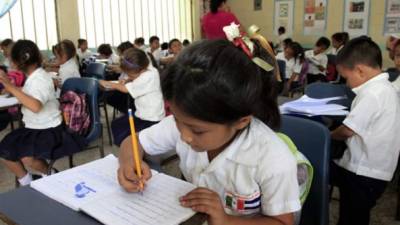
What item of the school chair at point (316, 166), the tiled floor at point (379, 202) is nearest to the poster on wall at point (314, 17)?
the tiled floor at point (379, 202)

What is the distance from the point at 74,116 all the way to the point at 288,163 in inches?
68.4

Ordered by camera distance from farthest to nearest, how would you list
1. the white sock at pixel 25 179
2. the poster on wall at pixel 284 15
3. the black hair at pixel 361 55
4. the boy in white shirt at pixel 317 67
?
the poster on wall at pixel 284 15 → the boy in white shirt at pixel 317 67 → the white sock at pixel 25 179 → the black hair at pixel 361 55

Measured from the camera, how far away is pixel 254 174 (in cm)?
80

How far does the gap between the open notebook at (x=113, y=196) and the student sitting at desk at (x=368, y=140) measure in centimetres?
98

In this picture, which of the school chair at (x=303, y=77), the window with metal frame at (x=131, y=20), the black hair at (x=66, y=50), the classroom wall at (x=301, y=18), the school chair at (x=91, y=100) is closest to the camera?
the school chair at (x=91, y=100)

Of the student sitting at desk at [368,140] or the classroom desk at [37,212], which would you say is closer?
the classroom desk at [37,212]

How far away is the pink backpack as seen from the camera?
224 centimetres

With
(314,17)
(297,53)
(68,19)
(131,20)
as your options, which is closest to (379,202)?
(297,53)

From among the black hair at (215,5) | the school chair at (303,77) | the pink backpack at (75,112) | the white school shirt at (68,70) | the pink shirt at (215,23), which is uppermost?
the black hair at (215,5)

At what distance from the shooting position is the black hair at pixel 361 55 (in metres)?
1.67

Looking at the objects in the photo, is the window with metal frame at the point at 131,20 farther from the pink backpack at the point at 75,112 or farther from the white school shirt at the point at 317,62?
the pink backpack at the point at 75,112

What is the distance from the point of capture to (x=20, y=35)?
6566mm

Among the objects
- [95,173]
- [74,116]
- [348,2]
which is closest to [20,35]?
[74,116]

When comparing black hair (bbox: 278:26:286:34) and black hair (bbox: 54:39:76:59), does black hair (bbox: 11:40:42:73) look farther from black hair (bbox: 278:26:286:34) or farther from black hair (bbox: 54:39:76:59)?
black hair (bbox: 278:26:286:34)
